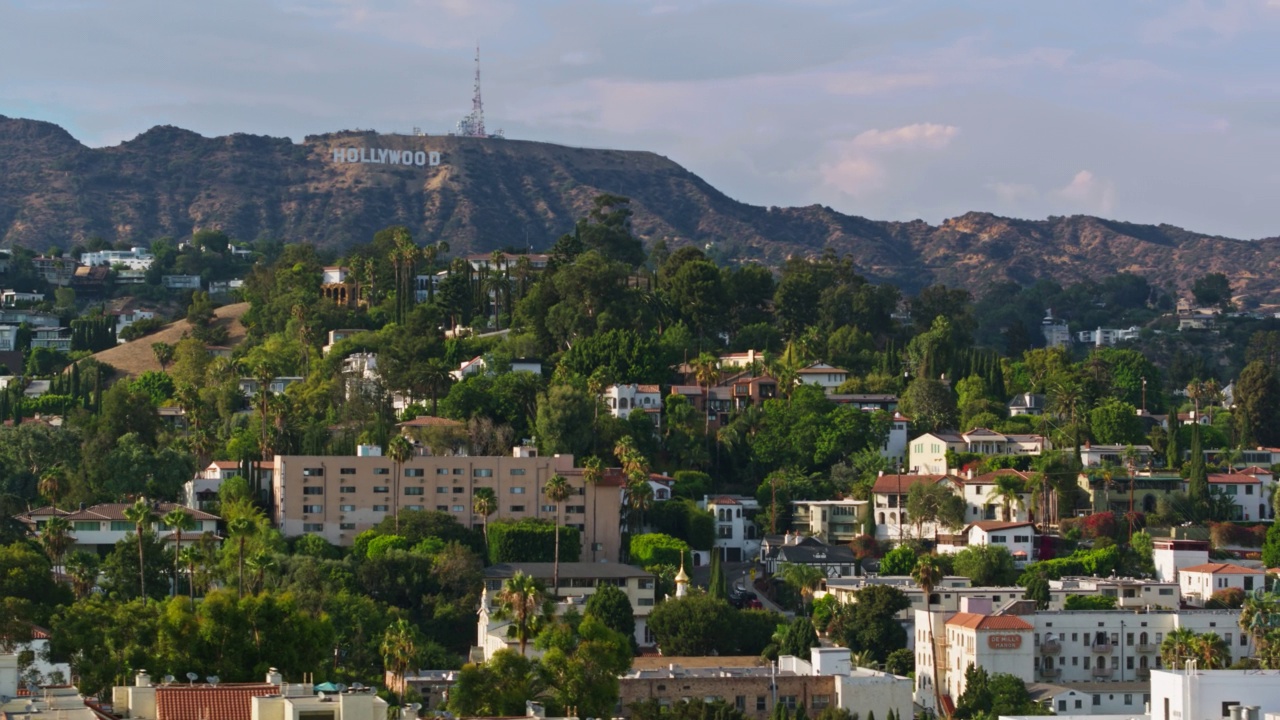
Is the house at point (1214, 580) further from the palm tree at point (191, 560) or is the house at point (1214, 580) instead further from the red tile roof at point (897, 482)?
the palm tree at point (191, 560)

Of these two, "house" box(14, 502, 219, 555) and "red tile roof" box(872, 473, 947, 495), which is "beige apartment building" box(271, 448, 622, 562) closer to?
"house" box(14, 502, 219, 555)

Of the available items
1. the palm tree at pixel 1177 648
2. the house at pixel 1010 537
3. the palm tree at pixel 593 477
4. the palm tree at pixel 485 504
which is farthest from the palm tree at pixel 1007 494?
the palm tree at pixel 485 504

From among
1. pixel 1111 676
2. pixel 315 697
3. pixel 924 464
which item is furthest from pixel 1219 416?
pixel 315 697

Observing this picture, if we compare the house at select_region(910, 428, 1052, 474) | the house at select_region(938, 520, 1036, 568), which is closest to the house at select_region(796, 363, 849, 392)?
the house at select_region(910, 428, 1052, 474)

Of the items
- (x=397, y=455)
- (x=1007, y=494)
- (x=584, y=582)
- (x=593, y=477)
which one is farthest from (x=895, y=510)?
(x=397, y=455)

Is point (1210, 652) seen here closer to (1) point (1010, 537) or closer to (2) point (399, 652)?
(1) point (1010, 537)

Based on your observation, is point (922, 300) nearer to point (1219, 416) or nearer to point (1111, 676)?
point (1219, 416)

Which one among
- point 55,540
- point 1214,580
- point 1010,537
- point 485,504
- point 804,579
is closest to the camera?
point 55,540
